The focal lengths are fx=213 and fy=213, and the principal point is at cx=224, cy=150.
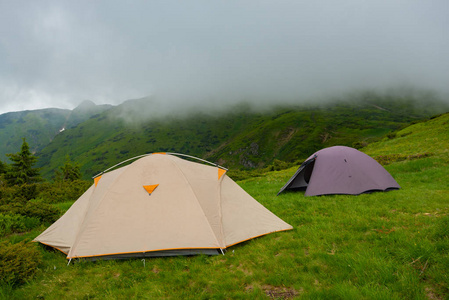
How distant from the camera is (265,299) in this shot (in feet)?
15.4

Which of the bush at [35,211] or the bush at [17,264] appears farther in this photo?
the bush at [35,211]

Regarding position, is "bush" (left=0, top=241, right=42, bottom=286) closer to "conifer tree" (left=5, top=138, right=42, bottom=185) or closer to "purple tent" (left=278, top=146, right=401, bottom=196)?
"purple tent" (left=278, top=146, right=401, bottom=196)

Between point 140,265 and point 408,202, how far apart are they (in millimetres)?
11182

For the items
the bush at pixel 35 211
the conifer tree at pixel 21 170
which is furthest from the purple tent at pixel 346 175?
the conifer tree at pixel 21 170

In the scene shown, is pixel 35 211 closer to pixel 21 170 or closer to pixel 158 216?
pixel 158 216

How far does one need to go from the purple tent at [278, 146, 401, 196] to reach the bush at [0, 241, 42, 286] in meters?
12.3

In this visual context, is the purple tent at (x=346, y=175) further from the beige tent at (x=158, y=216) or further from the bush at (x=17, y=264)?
the bush at (x=17, y=264)

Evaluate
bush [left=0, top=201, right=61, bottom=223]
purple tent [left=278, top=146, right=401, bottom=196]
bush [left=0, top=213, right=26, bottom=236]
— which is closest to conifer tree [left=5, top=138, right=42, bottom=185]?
bush [left=0, top=201, right=61, bottom=223]

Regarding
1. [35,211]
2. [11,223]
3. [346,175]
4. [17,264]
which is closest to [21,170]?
[35,211]

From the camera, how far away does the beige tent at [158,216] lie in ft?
23.1

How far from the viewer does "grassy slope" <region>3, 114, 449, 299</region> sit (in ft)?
15.1

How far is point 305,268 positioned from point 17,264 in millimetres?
8024

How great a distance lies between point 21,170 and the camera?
42.2m

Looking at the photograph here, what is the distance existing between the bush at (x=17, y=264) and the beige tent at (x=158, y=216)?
0.95 m
